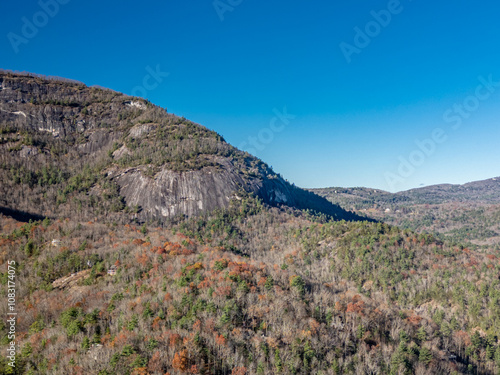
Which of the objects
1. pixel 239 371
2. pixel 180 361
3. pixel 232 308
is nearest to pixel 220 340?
pixel 239 371

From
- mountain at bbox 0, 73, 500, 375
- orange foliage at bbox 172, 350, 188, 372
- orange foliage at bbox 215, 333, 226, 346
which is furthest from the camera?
orange foliage at bbox 215, 333, 226, 346

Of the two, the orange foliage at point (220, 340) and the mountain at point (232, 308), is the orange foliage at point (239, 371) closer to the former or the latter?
the mountain at point (232, 308)

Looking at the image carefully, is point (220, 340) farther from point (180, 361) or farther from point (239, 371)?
point (180, 361)

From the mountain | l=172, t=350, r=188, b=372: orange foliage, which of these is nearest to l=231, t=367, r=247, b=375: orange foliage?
the mountain

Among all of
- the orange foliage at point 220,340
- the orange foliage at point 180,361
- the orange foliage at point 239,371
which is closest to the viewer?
the orange foliage at point 180,361

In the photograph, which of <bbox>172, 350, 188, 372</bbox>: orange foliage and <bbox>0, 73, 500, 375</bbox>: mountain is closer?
<bbox>172, 350, 188, 372</bbox>: orange foliage

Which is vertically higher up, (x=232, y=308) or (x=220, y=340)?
(x=232, y=308)

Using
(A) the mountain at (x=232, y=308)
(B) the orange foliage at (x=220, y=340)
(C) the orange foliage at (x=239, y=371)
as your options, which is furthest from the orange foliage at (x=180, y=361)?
(C) the orange foliage at (x=239, y=371)

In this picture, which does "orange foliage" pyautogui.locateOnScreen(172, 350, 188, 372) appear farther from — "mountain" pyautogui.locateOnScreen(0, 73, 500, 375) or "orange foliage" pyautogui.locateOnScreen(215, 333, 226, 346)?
"orange foliage" pyautogui.locateOnScreen(215, 333, 226, 346)

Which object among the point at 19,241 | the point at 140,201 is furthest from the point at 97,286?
the point at 140,201

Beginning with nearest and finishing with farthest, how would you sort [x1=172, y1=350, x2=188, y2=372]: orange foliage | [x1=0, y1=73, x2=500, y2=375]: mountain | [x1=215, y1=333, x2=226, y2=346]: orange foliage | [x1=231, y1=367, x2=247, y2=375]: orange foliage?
[x1=172, y1=350, x2=188, y2=372]: orange foliage < [x1=231, y1=367, x2=247, y2=375]: orange foliage < [x1=0, y1=73, x2=500, y2=375]: mountain < [x1=215, y1=333, x2=226, y2=346]: orange foliage

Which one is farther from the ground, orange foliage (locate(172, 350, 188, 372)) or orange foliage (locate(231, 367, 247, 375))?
orange foliage (locate(172, 350, 188, 372))

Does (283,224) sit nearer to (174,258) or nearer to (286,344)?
(174,258)
